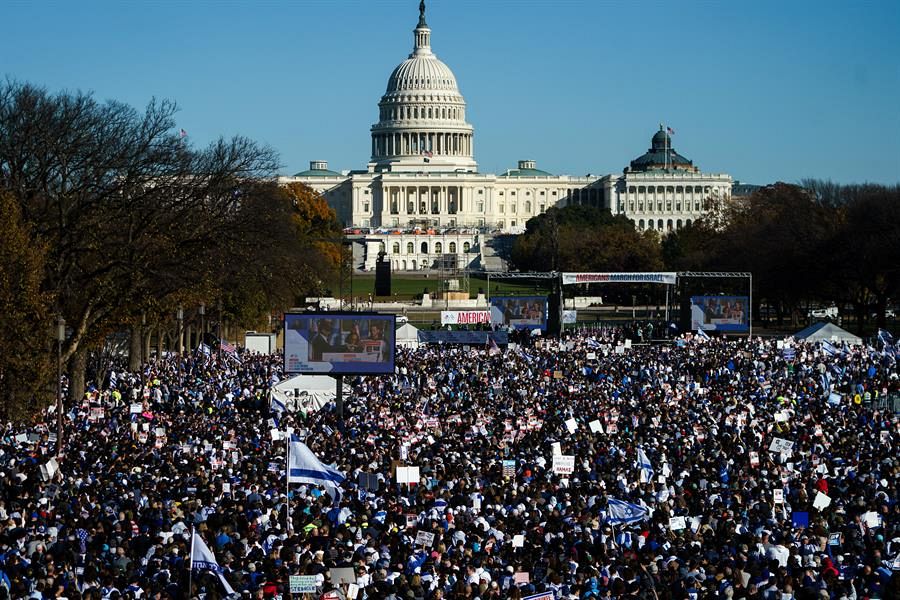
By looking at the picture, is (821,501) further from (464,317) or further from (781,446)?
(464,317)

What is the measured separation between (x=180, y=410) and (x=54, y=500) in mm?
11497

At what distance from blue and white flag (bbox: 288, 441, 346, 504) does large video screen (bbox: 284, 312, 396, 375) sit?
52.2 ft

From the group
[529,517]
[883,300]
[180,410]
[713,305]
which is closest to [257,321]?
[713,305]

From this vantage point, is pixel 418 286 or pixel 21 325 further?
pixel 418 286

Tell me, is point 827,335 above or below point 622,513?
above

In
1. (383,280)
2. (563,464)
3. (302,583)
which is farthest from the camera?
(383,280)

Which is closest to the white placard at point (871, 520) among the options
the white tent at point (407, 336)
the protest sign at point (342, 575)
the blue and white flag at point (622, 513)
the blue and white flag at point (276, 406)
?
the blue and white flag at point (622, 513)

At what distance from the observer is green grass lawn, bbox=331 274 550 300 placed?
116 m

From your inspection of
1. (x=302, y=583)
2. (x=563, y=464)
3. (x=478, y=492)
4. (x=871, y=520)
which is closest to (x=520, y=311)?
(x=563, y=464)

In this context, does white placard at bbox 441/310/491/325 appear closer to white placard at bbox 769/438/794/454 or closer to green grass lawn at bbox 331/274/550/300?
green grass lawn at bbox 331/274/550/300

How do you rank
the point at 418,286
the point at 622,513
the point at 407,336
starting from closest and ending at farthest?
the point at 622,513 → the point at 407,336 → the point at 418,286

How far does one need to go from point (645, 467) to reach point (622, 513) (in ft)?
10.6

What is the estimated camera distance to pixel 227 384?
39438 mm

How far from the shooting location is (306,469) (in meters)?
22.3
